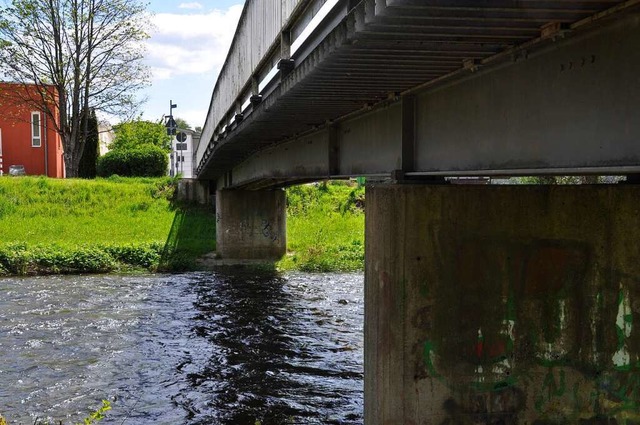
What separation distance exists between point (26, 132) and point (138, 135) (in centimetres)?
1567

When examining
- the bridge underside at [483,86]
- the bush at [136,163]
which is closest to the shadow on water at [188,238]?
the bush at [136,163]

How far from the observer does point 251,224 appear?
30.0m

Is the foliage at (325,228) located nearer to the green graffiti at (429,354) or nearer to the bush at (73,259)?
the bush at (73,259)

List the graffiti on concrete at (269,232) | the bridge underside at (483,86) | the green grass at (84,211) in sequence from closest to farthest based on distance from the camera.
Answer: the bridge underside at (483,86)
the graffiti on concrete at (269,232)
the green grass at (84,211)

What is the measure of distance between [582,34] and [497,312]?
314 cm

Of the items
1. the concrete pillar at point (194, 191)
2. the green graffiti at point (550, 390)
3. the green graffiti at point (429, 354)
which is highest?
the concrete pillar at point (194, 191)

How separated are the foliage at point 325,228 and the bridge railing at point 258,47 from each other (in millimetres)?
11926

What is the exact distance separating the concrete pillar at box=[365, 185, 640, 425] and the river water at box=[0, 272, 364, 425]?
124 inches

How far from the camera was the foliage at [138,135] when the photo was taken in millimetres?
55456

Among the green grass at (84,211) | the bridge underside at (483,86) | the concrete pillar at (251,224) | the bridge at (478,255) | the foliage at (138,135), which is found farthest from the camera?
the foliage at (138,135)

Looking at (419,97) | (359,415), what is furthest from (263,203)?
(419,97)

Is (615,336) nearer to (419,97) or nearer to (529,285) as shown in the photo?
(529,285)

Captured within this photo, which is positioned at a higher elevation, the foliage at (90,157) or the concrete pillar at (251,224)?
the foliage at (90,157)

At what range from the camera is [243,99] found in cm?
1321
